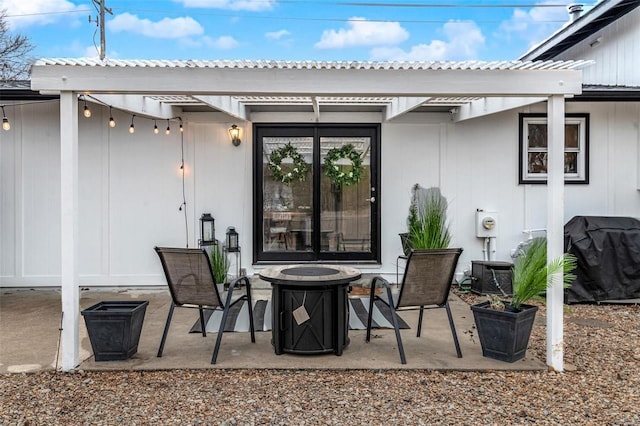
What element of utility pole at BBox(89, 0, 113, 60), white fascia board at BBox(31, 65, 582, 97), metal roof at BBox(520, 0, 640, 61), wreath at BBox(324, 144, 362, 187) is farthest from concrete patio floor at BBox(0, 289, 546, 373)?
utility pole at BBox(89, 0, 113, 60)

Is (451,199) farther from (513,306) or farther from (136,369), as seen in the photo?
(136,369)

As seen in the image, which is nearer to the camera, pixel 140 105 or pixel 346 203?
pixel 140 105

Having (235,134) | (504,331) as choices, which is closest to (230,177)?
(235,134)

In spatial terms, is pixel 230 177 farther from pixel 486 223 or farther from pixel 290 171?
pixel 486 223

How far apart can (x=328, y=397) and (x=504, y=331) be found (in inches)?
58.4

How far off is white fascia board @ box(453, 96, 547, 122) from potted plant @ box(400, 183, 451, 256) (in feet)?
3.60

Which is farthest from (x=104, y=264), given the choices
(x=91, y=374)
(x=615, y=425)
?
(x=615, y=425)

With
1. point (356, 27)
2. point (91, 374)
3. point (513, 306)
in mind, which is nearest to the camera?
point (91, 374)

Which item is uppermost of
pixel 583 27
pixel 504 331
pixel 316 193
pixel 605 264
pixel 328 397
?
pixel 583 27

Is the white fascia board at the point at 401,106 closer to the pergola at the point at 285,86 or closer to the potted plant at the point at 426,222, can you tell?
the potted plant at the point at 426,222

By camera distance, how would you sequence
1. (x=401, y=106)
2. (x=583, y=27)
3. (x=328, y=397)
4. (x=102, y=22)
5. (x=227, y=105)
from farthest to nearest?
1. (x=102, y=22)
2. (x=583, y=27)
3. (x=401, y=106)
4. (x=227, y=105)
5. (x=328, y=397)

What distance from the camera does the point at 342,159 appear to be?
6484 millimetres

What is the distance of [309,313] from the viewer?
3.57 meters

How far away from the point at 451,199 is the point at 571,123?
1991mm
